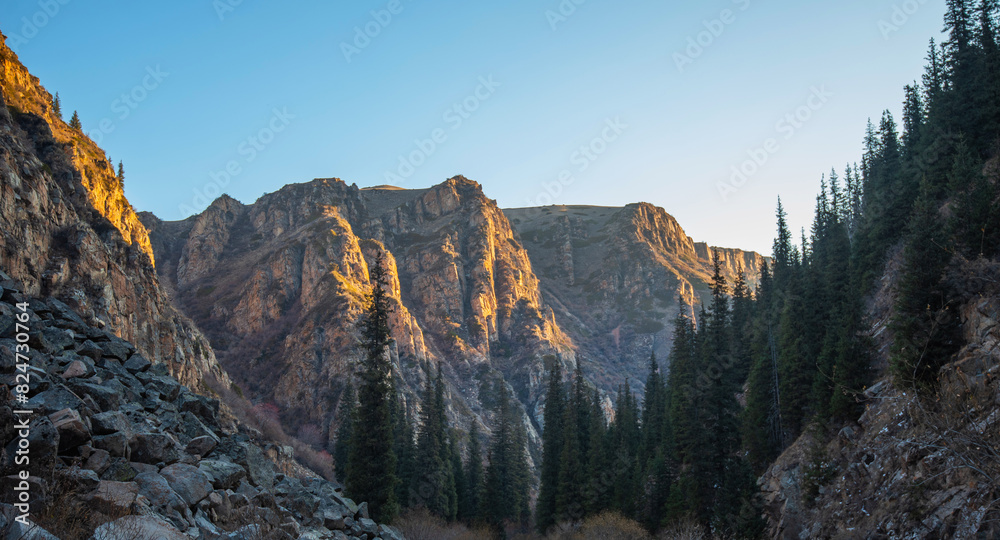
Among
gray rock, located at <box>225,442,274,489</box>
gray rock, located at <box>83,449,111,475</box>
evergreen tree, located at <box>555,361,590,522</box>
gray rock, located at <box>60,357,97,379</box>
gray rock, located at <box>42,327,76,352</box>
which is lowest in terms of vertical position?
evergreen tree, located at <box>555,361,590,522</box>

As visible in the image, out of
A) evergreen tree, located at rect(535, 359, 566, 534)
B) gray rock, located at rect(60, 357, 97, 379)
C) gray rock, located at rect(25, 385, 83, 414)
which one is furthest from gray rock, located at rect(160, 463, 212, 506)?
evergreen tree, located at rect(535, 359, 566, 534)

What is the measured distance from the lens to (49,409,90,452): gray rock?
10.4 meters

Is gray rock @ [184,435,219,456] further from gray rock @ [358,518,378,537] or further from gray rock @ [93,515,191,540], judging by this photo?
gray rock @ [358,518,378,537]

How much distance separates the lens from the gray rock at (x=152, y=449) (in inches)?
479

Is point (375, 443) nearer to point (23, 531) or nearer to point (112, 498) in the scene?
point (112, 498)

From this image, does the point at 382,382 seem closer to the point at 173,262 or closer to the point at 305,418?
the point at 305,418

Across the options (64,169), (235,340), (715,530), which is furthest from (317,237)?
(715,530)

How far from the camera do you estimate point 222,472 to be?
13.7 metres

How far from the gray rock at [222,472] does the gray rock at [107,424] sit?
7.13 ft

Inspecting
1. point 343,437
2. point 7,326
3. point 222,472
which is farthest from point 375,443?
point 343,437

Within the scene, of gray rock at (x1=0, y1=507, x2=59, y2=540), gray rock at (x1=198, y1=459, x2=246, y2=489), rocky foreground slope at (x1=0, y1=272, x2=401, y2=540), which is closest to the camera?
gray rock at (x1=0, y1=507, x2=59, y2=540)

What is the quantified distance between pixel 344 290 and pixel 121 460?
349 feet

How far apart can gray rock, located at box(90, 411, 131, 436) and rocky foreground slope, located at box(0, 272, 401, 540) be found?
0.09 feet

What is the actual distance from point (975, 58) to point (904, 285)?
121 feet
